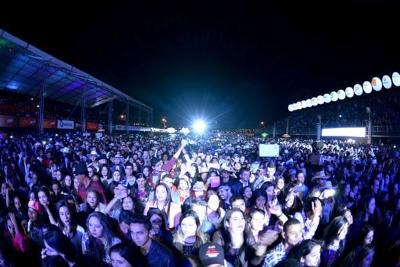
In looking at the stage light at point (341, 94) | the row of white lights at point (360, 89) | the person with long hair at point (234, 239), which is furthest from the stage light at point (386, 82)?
the person with long hair at point (234, 239)

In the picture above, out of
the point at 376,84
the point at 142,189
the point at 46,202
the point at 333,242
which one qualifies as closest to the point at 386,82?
the point at 376,84

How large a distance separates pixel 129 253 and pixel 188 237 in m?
1.09

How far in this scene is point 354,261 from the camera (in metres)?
4.10

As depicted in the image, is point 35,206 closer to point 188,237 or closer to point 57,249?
point 57,249

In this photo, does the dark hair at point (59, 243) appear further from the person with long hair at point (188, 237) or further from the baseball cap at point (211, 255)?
the baseball cap at point (211, 255)

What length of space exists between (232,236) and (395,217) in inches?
137

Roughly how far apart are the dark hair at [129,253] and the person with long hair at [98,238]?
83 centimetres

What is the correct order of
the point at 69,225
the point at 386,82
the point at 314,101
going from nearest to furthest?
1. the point at 69,225
2. the point at 386,82
3. the point at 314,101

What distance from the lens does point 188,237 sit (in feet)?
13.5

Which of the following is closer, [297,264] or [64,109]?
[297,264]

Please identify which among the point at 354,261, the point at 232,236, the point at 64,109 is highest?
the point at 64,109

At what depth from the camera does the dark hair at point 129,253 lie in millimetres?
3135

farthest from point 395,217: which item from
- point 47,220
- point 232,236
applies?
point 47,220

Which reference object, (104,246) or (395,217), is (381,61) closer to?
(395,217)
